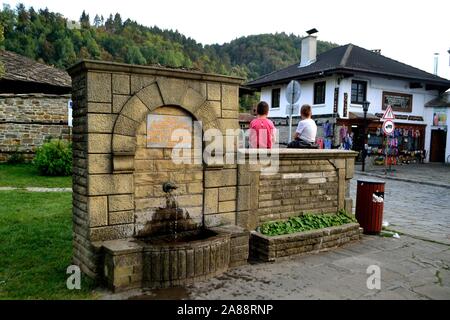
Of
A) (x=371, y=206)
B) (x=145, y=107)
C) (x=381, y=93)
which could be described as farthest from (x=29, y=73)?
(x=381, y=93)

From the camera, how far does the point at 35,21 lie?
5378 cm

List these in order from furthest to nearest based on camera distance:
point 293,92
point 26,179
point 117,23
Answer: point 117,23 < point 26,179 < point 293,92

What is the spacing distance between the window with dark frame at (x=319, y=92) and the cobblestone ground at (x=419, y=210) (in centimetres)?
1143

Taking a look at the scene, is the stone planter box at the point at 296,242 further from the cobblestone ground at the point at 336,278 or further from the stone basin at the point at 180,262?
the stone basin at the point at 180,262

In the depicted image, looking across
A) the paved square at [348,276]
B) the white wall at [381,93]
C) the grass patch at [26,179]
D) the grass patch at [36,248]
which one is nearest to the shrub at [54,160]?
the grass patch at [26,179]

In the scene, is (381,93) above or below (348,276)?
above

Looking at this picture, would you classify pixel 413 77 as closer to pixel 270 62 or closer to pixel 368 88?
pixel 368 88

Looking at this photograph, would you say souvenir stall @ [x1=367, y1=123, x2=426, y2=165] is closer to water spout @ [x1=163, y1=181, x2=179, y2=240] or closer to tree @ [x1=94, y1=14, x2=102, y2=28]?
water spout @ [x1=163, y1=181, x2=179, y2=240]

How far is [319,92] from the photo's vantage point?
2616cm

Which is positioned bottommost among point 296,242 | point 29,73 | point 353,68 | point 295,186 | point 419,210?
point 419,210

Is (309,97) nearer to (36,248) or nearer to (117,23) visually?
(36,248)

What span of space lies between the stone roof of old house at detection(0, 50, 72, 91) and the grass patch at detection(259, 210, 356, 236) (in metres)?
16.3

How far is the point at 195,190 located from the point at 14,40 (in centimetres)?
4778

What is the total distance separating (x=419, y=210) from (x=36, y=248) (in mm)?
9113
